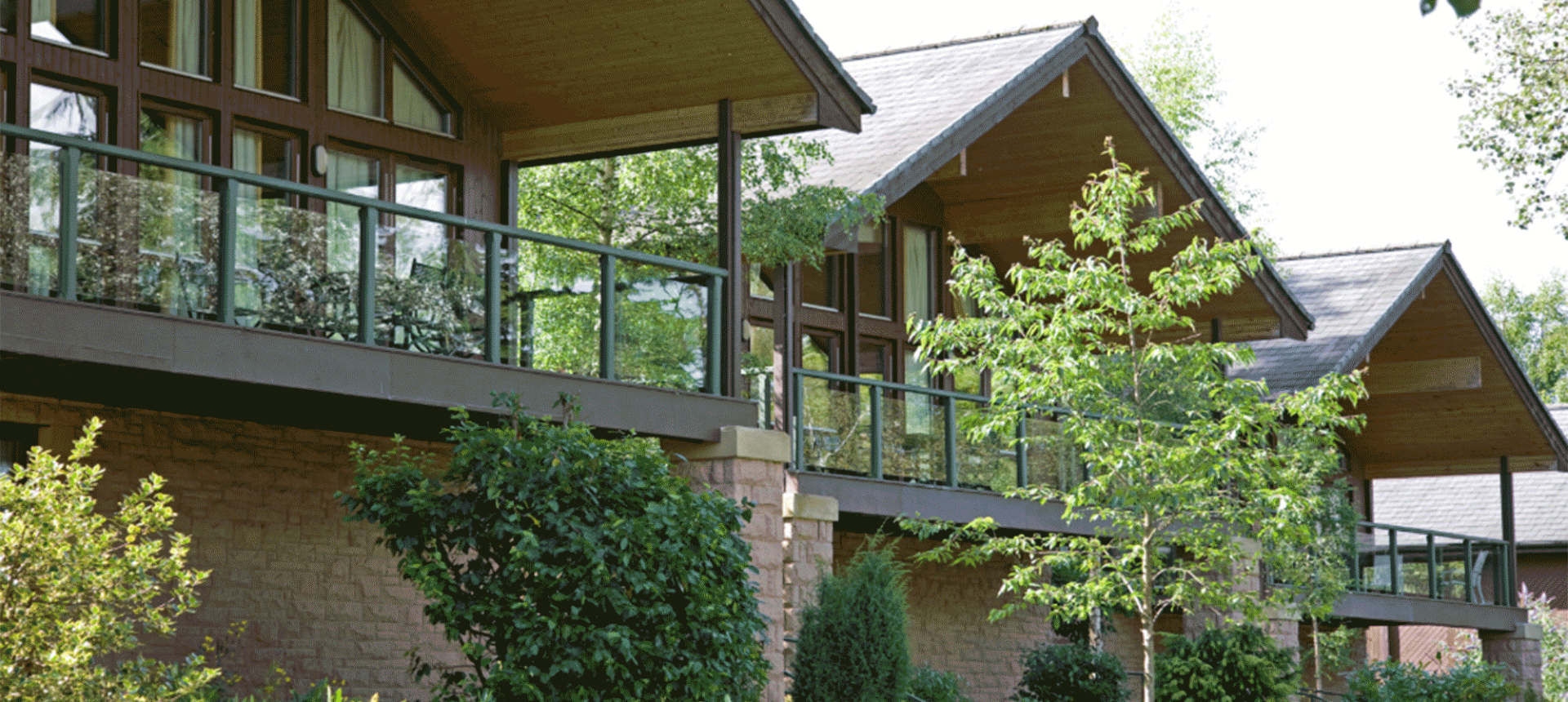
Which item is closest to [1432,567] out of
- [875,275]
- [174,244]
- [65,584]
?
[875,275]

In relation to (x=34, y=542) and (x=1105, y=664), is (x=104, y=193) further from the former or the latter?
(x=1105, y=664)

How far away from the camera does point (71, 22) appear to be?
481 inches

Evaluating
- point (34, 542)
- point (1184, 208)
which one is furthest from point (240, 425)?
point (1184, 208)

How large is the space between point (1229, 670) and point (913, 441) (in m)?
3.79

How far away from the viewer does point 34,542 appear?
27.7ft

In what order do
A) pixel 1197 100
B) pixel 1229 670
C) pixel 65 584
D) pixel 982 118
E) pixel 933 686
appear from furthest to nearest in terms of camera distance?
pixel 1197 100 < pixel 982 118 < pixel 1229 670 < pixel 933 686 < pixel 65 584

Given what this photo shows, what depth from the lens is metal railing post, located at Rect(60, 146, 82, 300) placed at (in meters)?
9.51

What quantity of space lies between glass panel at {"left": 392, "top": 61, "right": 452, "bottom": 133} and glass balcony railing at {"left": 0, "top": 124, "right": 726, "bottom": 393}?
1731 mm

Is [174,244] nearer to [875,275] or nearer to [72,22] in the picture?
[72,22]

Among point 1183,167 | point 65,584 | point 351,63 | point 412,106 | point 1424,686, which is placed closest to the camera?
point 65,584

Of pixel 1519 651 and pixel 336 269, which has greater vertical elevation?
pixel 336 269

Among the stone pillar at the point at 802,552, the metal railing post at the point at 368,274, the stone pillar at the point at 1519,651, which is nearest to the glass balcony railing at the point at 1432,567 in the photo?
the stone pillar at the point at 1519,651

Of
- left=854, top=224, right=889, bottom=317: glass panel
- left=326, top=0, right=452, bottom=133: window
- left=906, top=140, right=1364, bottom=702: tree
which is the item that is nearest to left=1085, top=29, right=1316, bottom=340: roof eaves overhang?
left=854, top=224, right=889, bottom=317: glass panel

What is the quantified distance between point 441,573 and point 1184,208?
23.9 feet
